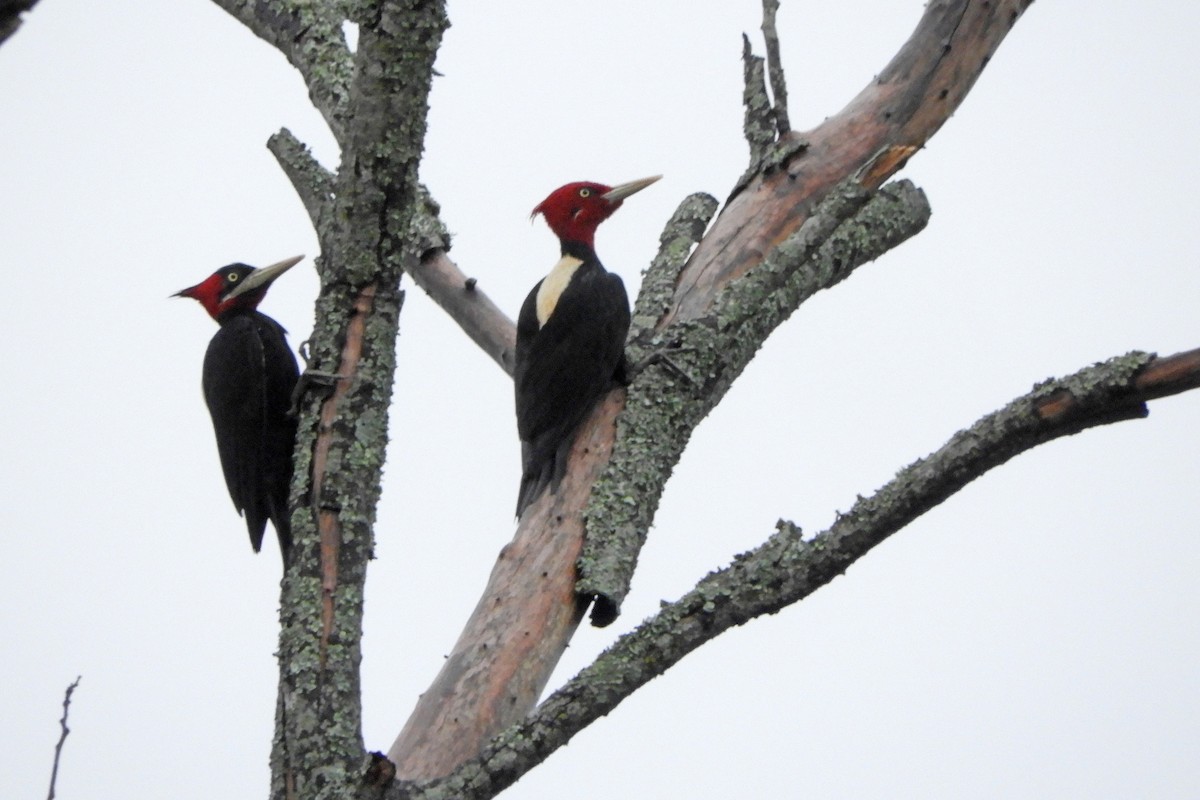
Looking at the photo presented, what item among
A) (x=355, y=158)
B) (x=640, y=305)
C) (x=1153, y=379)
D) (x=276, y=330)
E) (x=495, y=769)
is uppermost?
(x=276, y=330)

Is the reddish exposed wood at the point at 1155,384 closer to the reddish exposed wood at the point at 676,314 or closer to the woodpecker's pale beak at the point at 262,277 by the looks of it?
the reddish exposed wood at the point at 676,314

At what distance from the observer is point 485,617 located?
8.36 feet

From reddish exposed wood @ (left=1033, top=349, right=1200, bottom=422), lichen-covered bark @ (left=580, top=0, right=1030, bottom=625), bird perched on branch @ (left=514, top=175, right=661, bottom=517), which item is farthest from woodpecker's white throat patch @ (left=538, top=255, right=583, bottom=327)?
reddish exposed wood @ (left=1033, top=349, right=1200, bottom=422)

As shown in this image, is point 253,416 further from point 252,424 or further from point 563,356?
point 563,356

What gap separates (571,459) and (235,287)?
5.59 feet

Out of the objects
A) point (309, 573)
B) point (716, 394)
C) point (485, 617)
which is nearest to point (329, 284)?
point (309, 573)

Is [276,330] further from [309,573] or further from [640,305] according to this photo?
[309,573]

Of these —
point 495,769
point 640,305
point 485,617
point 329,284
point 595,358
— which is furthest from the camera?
point 640,305

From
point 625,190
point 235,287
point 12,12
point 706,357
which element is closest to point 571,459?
point 706,357

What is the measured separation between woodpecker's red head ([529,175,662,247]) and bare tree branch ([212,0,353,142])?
702 mm

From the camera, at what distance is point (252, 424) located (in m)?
3.74

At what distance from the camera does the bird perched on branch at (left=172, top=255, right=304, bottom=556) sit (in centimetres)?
373

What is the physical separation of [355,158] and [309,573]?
73cm

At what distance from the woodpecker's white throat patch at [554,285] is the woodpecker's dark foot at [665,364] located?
366mm
